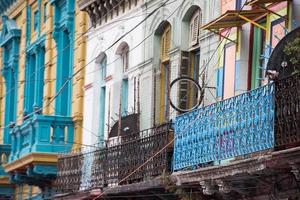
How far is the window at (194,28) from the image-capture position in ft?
78.3

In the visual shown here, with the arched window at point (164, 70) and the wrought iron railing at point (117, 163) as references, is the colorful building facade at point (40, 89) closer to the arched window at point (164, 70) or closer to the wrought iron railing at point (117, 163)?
the wrought iron railing at point (117, 163)

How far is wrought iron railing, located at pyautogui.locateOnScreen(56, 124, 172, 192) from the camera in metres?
22.4

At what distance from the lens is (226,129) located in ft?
62.6

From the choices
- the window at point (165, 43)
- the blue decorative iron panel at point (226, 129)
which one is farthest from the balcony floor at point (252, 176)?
the window at point (165, 43)

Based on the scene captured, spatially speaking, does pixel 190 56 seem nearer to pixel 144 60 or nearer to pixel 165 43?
pixel 165 43

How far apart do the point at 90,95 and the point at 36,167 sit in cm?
240

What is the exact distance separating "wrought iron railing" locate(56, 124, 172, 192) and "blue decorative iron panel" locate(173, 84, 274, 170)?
1.24 meters

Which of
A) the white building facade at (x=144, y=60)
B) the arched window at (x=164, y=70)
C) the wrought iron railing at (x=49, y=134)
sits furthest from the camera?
the wrought iron railing at (x=49, y=134)

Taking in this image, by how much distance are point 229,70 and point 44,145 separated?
9554 millimetres

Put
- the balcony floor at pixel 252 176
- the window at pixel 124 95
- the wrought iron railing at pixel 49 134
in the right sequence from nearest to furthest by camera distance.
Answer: the balcony floor at pixel 252 176
the window at pixel 124 95
the wrought iron railing at pixel 49 134

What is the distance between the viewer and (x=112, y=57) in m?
28.2

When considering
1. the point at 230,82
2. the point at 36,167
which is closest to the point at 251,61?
the point at 230,82

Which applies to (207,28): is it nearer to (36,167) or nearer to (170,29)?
(170,29)

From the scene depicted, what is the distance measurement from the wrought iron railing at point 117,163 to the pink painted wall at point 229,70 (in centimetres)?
132
